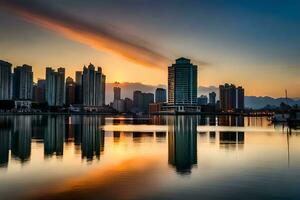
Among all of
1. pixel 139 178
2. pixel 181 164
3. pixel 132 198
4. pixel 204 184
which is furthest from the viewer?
pixel 181 164

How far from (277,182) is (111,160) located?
1622cm

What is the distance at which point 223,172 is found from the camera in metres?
27.8

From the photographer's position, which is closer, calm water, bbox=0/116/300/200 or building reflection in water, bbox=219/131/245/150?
calm water, bbox=0/116/300/200

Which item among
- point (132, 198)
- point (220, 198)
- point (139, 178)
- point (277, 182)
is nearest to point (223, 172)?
point (277, 182)

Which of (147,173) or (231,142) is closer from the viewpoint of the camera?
(147,173)

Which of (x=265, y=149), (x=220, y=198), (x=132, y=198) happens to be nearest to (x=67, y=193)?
(x=132, y=198)

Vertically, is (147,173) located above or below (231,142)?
below

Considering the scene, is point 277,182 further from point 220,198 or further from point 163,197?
point 163,197

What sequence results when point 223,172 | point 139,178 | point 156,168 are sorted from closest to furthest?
point 139,178, point 223,172, point 156,168

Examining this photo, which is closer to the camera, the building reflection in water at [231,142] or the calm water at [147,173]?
the calm water at [147,173]

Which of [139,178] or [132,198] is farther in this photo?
[139,178]

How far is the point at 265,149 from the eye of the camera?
146ft

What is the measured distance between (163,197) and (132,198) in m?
1.72

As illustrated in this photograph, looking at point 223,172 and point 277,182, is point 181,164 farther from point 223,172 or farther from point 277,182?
point 277,182
